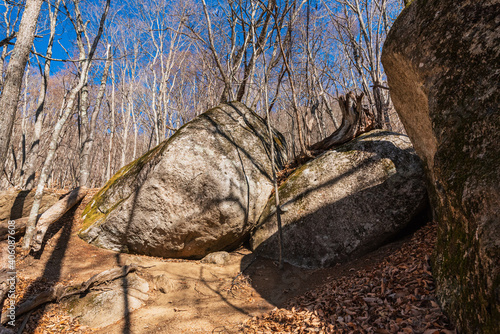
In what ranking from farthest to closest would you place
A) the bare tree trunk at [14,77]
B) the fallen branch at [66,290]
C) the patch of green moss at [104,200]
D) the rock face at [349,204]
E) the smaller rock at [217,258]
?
the patch of green moss at [104,200], the smaller rock at [217,258], the rock face at [349,204], the fallen branch at [66,290], the bare tree trunk at [14,77]

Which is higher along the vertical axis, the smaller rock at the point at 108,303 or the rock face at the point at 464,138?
the rock face at the point at 464,138

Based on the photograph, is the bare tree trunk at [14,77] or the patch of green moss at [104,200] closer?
the bare tree trunk at [14,77]

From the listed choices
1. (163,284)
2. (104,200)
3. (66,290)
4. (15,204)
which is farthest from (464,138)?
(15,204)

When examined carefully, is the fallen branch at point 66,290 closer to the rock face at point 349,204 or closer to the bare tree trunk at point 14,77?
the bare tree trunk at point 14,77

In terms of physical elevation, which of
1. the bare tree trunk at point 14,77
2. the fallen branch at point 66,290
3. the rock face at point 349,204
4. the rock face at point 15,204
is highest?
the bare tree trunk at point 14,77

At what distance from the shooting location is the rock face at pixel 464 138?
1.80m

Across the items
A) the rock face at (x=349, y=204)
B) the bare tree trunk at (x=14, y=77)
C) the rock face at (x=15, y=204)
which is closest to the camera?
the bare tree trunk at (x=14, y=77)

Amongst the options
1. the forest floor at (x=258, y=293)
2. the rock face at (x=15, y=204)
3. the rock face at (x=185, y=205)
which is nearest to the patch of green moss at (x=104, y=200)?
the rock face at (x=185, y=205)

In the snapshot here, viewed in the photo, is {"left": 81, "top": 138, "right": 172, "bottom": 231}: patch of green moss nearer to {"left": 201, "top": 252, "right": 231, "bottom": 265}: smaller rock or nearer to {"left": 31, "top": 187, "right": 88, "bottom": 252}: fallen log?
{"left": 31, "top": 187, "right": 88, "bottom": 252}: fallen log

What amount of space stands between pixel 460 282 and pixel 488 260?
51 cm

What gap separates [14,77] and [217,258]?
4598 millimetres

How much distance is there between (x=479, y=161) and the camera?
6.73ft

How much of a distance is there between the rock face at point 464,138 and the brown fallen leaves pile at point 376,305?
0.76 feet

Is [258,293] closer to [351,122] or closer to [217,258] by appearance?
[217,258]
